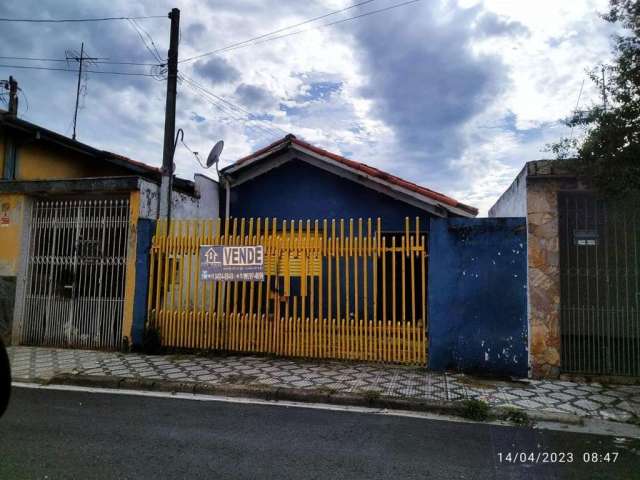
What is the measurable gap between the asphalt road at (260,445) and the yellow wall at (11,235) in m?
4.25

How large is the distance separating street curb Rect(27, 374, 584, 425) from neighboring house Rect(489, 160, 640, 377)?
1829 millimetres

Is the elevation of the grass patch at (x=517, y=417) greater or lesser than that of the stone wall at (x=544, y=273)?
lesser

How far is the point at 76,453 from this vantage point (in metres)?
3.68

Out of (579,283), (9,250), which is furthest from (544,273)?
(9,250)

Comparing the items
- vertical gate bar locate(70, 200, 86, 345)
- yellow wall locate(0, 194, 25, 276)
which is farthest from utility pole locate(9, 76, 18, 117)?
vertical gate bar locate(70, 200, 86, 345)

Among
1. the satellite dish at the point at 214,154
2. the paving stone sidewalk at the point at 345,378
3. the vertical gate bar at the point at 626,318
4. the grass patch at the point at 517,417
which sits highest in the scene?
the satellite dish at the point at 214,154

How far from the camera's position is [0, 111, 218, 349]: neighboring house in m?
7.97

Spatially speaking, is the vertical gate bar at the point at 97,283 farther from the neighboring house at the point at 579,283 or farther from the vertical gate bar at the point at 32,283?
the neighboring house at the point at 579,283

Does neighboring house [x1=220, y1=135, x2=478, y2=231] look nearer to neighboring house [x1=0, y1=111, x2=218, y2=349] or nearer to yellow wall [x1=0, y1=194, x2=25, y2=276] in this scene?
neighboring house [x1=0, y1=111, x2=218, y2=349]

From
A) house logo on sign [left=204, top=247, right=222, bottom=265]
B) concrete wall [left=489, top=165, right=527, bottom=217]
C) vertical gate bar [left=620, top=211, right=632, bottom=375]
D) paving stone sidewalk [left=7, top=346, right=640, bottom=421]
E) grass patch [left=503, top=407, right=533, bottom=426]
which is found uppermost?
concrete wall [left=489, top=165, right=527, bottom=217]

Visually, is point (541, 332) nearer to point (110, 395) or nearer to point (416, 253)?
point (416, 253)

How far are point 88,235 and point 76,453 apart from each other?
5423 mm

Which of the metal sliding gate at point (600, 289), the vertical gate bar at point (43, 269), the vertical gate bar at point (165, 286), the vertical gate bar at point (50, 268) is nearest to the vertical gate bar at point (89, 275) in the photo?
the vertical gate bar at point (50, 268)

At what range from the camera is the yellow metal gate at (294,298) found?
6930 mm
